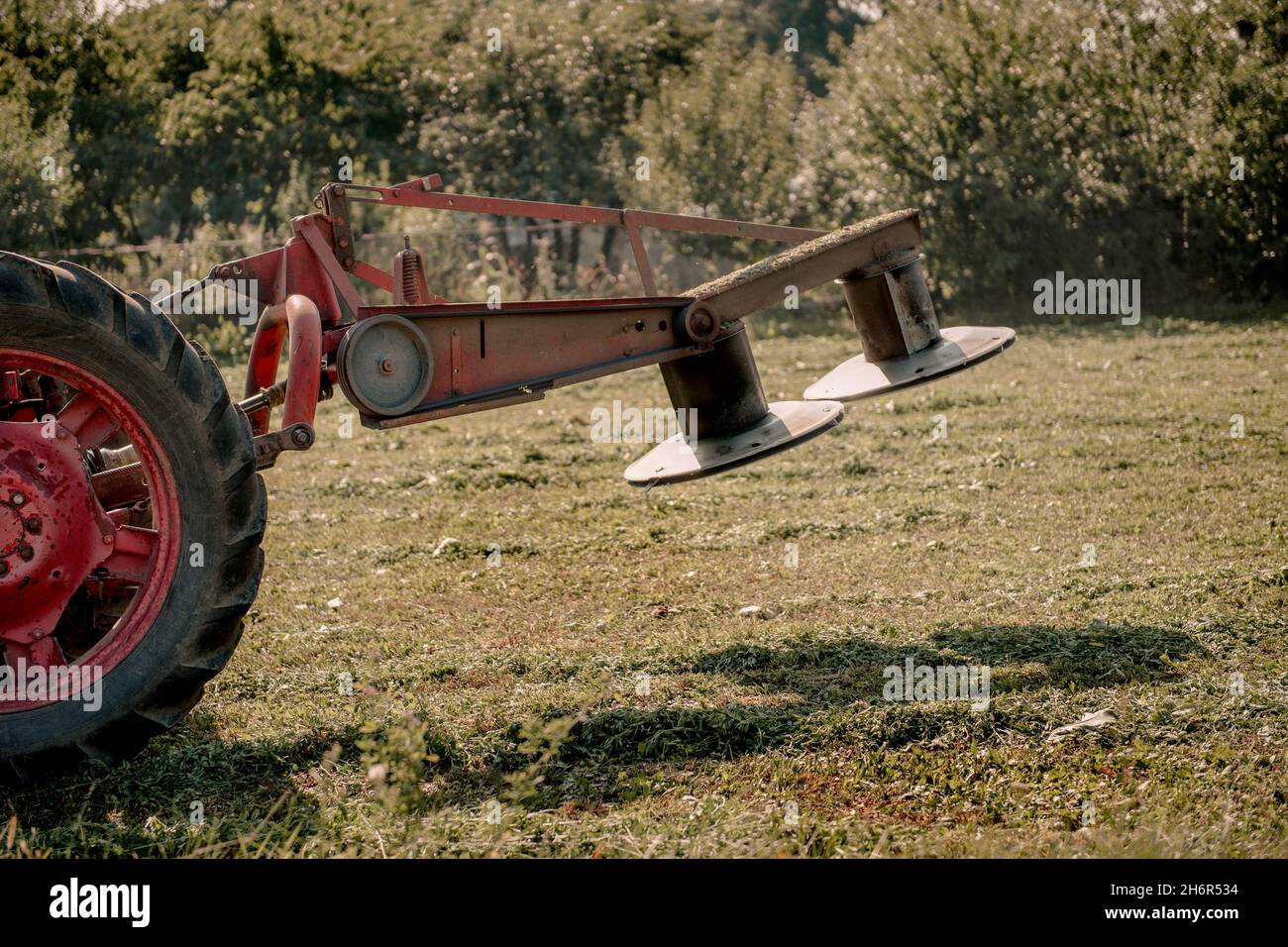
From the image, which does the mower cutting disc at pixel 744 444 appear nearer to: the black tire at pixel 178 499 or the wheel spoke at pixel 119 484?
the black tire at pixel 178 499

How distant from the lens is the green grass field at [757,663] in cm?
411

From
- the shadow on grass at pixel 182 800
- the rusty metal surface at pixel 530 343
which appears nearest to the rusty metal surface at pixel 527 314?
the rusty metal surface at pixel 530 343

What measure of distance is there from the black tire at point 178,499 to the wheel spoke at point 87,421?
0.69 feet

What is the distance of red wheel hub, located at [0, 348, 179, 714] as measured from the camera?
4301 mm

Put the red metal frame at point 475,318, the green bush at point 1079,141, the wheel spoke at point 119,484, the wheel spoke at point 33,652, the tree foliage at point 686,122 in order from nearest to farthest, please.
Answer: the wheel spoke at point 33,652
the wheel spoke at point 119,484
the red metal frame at point 475,318
the green bush at point 1079,141
the tree foliage at point 686,122

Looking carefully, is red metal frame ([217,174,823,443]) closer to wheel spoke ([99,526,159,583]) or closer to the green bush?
wheel spoke ([99,526,159,583])

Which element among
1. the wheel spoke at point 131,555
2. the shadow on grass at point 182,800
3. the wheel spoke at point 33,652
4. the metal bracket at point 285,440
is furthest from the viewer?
the metal bracket at point 285,440

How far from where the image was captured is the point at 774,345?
55.7ft

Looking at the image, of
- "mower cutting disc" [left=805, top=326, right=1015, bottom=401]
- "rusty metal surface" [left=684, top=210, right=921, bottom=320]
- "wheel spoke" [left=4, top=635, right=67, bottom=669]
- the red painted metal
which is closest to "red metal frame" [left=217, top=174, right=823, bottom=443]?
the red painted metal

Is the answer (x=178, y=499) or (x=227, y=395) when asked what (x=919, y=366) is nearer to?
(x=227, y=395)

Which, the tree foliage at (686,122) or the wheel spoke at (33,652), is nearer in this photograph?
the wheel spoke at (33,652)

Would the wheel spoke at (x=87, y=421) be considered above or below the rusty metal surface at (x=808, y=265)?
below

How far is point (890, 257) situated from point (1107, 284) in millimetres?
14420
